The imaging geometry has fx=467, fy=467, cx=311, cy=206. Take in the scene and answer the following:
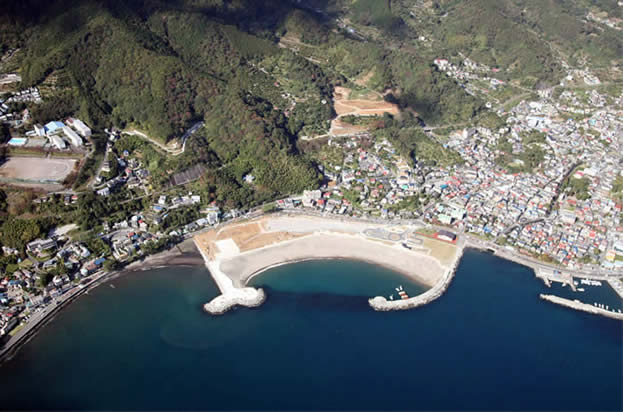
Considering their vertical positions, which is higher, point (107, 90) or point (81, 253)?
point (107, 90)

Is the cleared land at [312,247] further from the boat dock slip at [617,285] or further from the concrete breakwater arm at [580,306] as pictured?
the boat dock slip at [617,285]

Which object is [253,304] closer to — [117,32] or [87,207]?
[87,207]

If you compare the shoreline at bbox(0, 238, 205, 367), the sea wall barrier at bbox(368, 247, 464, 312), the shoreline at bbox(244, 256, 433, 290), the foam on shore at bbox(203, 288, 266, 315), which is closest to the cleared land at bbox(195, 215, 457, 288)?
the shoreline at bbox(244, 256, 433, 290)

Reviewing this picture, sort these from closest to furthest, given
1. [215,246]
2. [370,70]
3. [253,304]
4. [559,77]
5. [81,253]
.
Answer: [253,304] → [81,253] → [215,246] → [370,70] → [559,77]

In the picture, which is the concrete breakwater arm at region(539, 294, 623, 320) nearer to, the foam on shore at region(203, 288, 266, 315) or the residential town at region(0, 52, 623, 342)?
the residential town at region(0, 52, 623, 342)

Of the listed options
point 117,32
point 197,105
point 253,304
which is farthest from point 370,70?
point 253,304

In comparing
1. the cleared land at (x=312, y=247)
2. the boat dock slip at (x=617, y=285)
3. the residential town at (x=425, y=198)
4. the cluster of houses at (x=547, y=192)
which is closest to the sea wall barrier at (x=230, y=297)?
the cleared land at (x=312, y=247)

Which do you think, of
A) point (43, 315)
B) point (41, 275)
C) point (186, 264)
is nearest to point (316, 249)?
point (186, 264)
